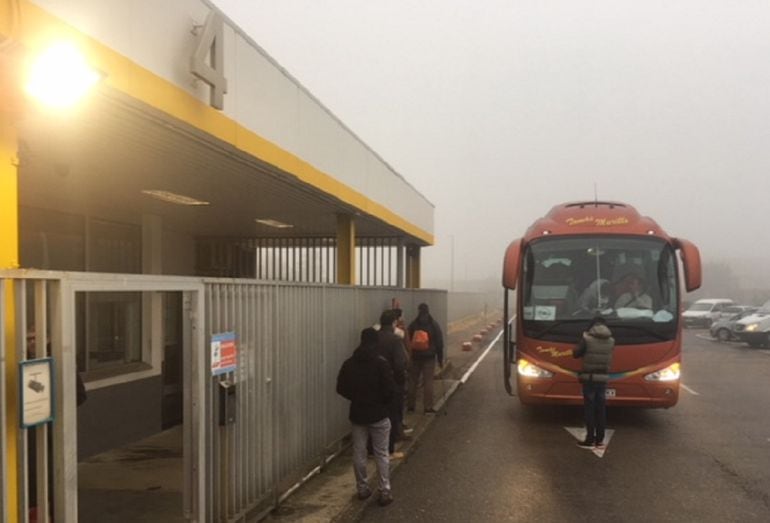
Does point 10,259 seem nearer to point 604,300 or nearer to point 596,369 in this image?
point 596,369

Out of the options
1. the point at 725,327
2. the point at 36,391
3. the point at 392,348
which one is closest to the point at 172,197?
the point at 392,348

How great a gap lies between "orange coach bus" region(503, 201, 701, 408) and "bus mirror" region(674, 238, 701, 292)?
2cm

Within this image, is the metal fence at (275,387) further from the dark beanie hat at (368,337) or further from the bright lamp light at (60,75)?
the bright lamp light at (60,75)

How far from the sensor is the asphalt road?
6.59 m

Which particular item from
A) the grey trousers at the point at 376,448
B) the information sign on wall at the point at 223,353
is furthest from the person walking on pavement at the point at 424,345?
the information sign on wall at the point at 223,353

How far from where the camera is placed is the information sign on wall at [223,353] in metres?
5.22

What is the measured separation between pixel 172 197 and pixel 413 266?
444 inches

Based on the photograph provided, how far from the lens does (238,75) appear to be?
6742 millimetres

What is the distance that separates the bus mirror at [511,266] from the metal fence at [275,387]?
9.05 feet

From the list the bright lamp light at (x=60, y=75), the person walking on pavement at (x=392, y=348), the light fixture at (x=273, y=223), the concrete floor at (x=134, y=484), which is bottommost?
the concrete floor at (x=134, y=484)

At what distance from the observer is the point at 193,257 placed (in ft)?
49.6

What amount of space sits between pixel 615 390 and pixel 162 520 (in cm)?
678

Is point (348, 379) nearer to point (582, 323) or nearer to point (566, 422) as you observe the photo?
point (582, 323)

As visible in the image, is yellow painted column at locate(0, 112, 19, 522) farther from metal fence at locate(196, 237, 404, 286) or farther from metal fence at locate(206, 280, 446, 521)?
metal fence at locate(196, 237, 404, 286)
